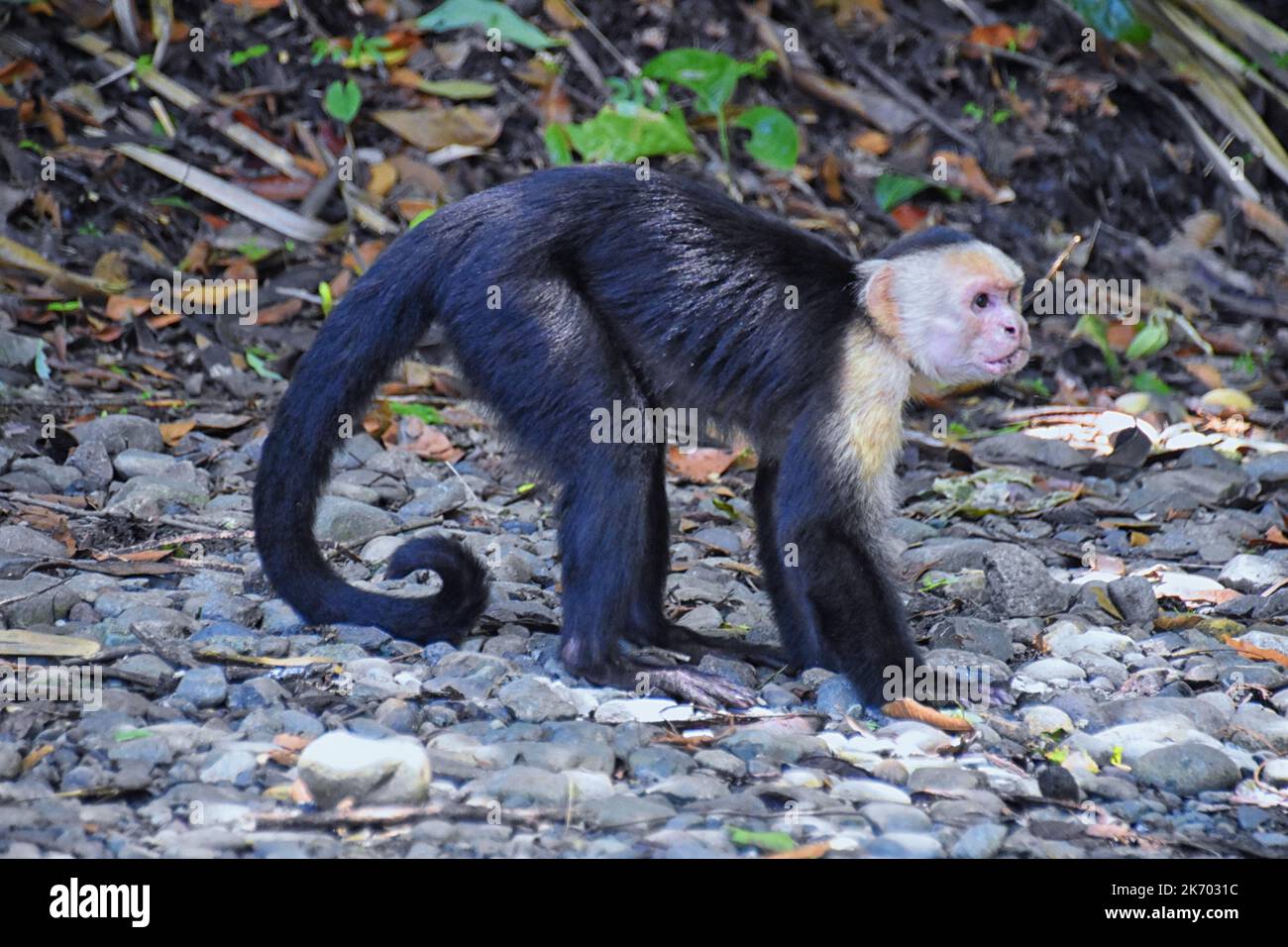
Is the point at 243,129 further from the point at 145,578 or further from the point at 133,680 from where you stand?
the point at 133,680

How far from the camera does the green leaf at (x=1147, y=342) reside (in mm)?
6949

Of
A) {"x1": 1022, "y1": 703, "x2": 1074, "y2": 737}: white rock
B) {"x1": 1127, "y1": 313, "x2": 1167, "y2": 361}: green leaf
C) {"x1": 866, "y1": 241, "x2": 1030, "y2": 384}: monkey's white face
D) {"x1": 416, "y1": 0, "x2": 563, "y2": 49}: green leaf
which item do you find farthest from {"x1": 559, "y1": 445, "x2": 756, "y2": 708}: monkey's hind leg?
{"x1": 416, "y1": 0, "x2": 563, "y2": 49}: green leaf

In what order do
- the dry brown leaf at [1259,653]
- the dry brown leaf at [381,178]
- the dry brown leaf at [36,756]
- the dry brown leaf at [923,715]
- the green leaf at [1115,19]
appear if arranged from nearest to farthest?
the dry brown leaf at [36,756] → the dry brown leaf at [923,715] → the dry brown leaf at [1259,653] → the dry brown leaf at [381,178] → the green leaf at [1115,19]

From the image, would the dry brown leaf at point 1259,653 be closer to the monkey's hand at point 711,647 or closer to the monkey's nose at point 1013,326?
the monkey's nose at point 1013,326

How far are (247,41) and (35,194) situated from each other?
1.35 metres

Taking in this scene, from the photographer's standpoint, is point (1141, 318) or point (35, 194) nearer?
point (35, 194)

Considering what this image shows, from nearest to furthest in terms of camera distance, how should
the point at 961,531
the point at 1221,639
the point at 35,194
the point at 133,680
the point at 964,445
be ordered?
1. the point at 133,680
2. the point at 1221,639
3. the point at 961,531
4. the point at 964,445
5. the point at 35,194

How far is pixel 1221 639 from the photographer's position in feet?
14.1

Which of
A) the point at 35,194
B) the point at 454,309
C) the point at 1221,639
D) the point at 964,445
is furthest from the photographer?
the point at 35,194

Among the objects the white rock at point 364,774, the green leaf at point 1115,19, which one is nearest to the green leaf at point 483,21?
the green leaf at point 1115,19

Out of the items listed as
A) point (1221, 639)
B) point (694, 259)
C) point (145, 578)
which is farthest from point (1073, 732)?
point (145, 578)

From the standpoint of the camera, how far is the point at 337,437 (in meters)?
3.96

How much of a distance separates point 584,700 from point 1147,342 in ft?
13.7

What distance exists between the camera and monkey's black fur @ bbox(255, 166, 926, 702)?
12.6 feet
